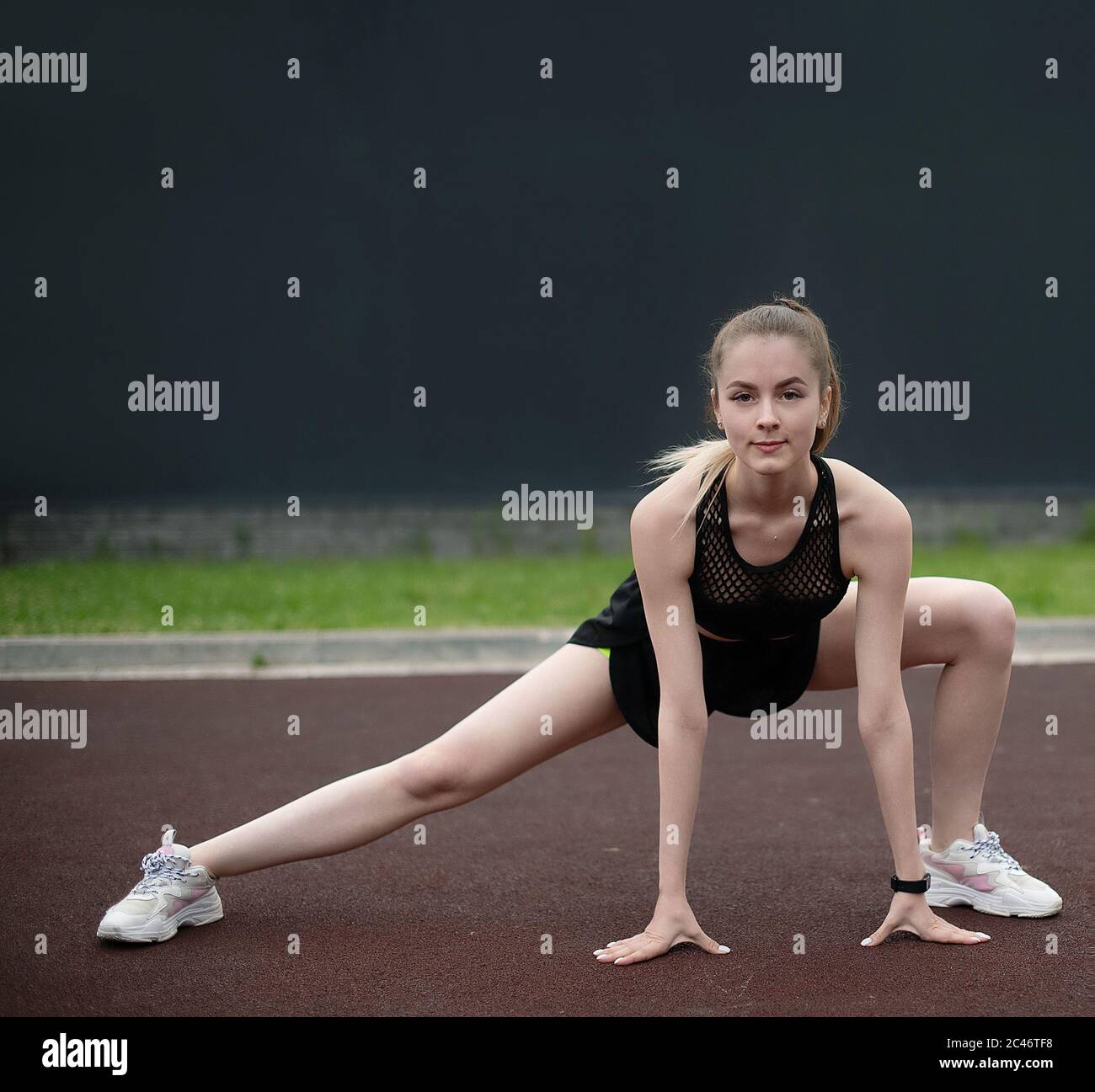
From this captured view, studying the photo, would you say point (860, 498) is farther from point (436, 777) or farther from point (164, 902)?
point (164, 902)

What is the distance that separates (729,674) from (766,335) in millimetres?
878

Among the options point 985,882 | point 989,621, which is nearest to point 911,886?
point 985,882

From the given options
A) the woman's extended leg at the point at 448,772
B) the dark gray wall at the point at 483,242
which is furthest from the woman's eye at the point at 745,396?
the dark gray wall at the point at 483,242

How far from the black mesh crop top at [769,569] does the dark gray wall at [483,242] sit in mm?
9735

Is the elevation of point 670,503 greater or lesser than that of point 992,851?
greater

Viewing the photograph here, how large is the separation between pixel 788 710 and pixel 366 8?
9.45 m

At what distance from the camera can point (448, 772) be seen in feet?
10.9

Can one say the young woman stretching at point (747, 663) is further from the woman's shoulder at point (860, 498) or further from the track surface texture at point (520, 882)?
the track surface texture at point (520, 882)

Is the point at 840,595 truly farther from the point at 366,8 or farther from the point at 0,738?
the point at 366,8

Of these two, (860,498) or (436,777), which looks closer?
(860,498)

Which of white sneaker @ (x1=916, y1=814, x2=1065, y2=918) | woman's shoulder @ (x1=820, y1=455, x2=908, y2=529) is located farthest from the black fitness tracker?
woman's shoulder @ (x1=820, y1=455, x2=908, y2=529)

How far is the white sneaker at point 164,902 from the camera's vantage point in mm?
3301

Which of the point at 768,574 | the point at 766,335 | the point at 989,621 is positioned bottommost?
the point at 989,621

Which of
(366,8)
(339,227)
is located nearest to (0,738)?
(339,227)
